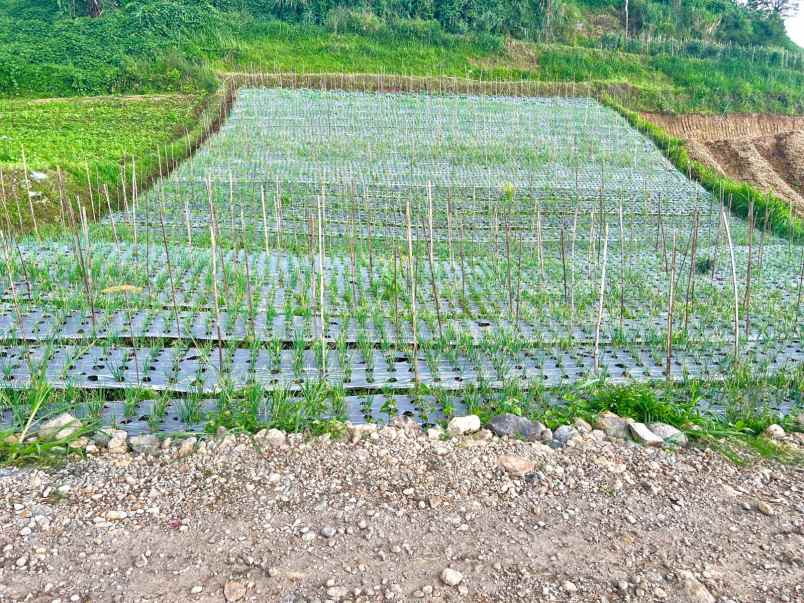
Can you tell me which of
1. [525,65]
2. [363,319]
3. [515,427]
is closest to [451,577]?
[515,427]

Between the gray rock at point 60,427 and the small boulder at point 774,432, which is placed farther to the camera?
the small boulder at point 774,432

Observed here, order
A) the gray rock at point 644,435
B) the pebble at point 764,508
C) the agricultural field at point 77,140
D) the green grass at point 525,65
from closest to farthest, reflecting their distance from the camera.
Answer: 1. the pebble at point 764,508
2. the gray rock at point 644,435
3. the agricultural field at point 77,140
4. the green grass at point 525,65

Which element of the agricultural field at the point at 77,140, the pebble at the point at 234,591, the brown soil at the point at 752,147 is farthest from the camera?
the brown soil at the point at 752,147

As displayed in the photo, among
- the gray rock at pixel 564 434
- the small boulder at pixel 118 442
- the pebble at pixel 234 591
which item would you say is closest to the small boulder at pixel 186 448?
the small boulder at pixel 118 442

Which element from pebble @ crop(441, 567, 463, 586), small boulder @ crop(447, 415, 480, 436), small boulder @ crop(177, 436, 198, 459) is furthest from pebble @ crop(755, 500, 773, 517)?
small boulder @ crop(177, 436, 198, 459)

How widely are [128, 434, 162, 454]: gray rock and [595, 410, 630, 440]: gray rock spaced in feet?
7.22

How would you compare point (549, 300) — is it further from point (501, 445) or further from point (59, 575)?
point (59, 575)

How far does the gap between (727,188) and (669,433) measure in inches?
436

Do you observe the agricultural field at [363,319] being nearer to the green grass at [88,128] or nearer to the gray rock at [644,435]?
the gray rock at [644,435]

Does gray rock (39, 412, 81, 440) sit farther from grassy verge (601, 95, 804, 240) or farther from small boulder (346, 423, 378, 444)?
grassy verge (601, 95, 804, 240)

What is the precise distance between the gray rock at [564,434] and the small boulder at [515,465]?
30cm

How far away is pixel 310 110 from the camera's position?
17.2 meters

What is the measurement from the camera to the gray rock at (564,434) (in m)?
3.09

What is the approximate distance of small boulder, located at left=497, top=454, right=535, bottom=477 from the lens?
283cm
